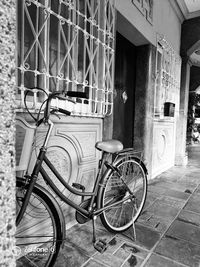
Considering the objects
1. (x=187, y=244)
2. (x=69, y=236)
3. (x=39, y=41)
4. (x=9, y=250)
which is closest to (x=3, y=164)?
(x=9, y=250)

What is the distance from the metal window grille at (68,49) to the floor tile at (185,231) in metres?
1.27

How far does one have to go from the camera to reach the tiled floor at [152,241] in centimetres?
138

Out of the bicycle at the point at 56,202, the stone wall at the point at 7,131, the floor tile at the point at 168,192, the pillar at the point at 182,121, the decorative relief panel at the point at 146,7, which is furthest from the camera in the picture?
the pillar at the point at 182,121

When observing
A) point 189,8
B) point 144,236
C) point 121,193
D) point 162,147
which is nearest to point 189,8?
point 189,8

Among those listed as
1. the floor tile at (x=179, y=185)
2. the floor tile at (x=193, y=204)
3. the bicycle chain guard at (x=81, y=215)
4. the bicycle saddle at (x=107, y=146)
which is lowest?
the floor tile at (x=193, y=204)

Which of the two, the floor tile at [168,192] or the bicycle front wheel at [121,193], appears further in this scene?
the floor tile at [168,192]

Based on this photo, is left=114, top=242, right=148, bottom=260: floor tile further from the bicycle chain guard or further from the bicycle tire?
the bicycle tire

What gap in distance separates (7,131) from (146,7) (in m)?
2.84

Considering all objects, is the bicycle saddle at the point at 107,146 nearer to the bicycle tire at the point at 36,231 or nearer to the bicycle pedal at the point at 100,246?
the bicycle tire at the point at 36,231

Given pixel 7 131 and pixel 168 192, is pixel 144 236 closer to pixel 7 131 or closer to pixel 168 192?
pixel 168 192

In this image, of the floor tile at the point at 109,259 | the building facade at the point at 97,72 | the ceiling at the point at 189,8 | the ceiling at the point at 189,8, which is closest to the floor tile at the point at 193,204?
the building facade at the point at 97,72

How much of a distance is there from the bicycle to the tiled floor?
10 cm

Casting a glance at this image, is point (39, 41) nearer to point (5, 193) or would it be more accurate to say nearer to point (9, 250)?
point (5, 193)

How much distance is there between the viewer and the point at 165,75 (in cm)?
350
